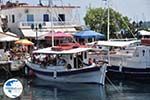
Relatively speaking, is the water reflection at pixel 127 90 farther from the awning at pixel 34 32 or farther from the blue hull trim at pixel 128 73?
the awning at pixel 34 32

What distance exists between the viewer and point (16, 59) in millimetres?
48000

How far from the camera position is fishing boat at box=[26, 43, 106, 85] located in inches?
1619

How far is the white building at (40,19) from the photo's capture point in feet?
205

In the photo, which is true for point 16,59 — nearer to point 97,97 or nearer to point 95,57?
point 95,57

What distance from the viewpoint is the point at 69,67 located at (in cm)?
4266

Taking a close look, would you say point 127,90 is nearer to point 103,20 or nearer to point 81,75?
point 81,75

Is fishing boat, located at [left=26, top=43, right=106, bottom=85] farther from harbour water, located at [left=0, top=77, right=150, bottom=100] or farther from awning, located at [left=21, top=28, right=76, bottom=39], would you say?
awning, located at [left=21, top=28, right=76, bottom=39]

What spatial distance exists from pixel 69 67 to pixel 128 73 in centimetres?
556

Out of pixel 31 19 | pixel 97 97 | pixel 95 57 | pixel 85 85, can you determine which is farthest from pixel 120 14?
pixel 97 97

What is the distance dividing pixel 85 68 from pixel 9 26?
27.3 metres

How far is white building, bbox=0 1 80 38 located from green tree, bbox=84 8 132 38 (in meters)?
4.47

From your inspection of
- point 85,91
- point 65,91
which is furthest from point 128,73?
point 65,91

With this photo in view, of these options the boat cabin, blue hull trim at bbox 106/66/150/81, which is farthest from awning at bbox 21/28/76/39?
the boat cabin

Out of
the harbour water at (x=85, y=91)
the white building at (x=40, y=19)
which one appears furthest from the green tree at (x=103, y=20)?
the harbour water at (x=85, y=91)
